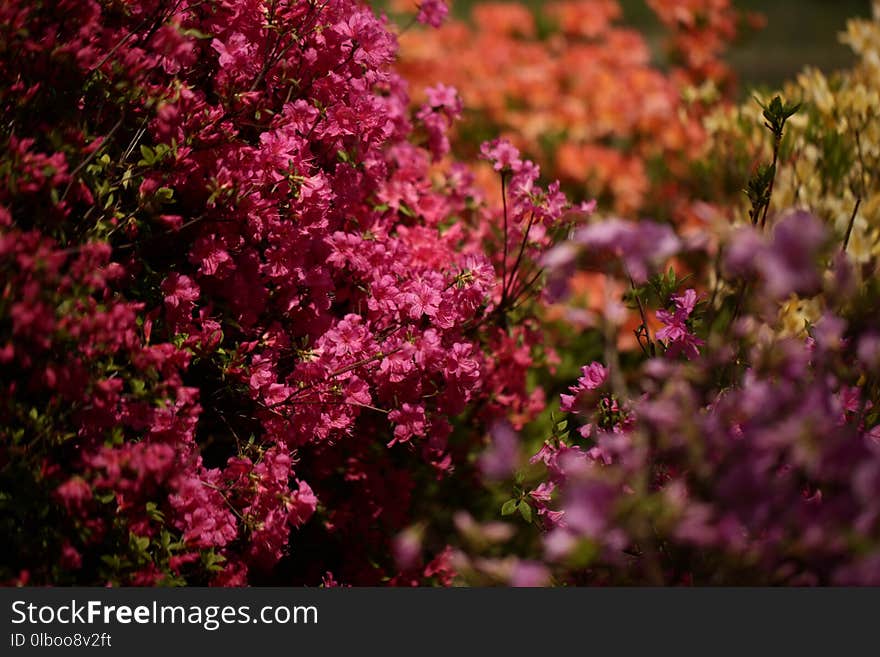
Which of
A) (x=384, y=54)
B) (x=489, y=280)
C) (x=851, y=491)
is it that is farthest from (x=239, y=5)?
(x=851, y=491)

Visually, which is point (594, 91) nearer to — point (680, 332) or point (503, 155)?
point (503, 155)

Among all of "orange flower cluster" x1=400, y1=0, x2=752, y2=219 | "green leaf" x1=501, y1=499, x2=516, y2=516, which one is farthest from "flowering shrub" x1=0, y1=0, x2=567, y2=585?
"orange flower cluster" x1=400, y1=0, x2=752, y2=219

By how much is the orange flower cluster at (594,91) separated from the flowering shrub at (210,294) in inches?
96.4

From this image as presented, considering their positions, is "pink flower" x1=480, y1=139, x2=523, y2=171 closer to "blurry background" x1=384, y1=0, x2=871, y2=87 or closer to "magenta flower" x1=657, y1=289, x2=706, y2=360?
"magenta flower" x1=657, y1=289, x2=706, y2=360

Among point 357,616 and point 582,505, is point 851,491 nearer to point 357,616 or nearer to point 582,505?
point 582,505

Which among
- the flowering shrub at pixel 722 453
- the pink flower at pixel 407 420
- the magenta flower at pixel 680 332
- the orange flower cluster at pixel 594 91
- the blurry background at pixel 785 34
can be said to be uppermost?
the blurry background at pixel 785 34

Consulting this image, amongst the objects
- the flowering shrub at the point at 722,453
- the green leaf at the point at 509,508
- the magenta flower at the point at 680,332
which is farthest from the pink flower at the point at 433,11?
the green leaf at the point at 509,508

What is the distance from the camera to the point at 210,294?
205 cm

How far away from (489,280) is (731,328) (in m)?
0.59

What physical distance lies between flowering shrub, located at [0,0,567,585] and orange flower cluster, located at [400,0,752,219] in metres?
2.45

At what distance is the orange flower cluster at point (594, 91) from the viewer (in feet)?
14.9

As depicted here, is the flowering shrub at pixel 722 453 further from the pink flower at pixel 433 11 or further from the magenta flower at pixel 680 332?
the pink flower at pixel 433 11

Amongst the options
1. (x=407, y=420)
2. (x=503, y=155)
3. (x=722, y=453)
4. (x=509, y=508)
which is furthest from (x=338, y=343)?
(x=722, y=453)

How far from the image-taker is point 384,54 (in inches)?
78.2
